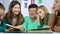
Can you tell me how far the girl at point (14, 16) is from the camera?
1.01 metres

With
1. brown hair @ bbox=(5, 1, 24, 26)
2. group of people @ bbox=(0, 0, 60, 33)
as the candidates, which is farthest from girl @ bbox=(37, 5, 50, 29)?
brown hair @ bbox=(5, 1, 24, 26)

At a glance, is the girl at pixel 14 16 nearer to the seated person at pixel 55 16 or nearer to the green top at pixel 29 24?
the green top at pixel 29 24

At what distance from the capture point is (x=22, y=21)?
1027mm

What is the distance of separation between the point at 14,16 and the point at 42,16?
0.26 meters

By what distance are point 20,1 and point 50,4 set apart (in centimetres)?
28

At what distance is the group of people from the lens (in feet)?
3.33

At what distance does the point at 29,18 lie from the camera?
1027mm

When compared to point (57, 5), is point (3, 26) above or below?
below

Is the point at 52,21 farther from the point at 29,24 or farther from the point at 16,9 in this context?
the point at 16,9

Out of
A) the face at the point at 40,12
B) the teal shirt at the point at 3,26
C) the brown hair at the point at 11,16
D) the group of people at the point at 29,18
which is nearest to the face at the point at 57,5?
the group of people at the point at 29,18

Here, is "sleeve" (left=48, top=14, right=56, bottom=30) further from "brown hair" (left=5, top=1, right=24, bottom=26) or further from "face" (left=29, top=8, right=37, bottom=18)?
"brown hair" (left=5, top=1, right=24, bottom=26)

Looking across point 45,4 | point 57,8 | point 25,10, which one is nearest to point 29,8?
point 25,10

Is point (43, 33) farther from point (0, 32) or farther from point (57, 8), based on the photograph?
point (0, 32)

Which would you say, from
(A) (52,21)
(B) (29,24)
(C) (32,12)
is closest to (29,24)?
(B) (29,24)
